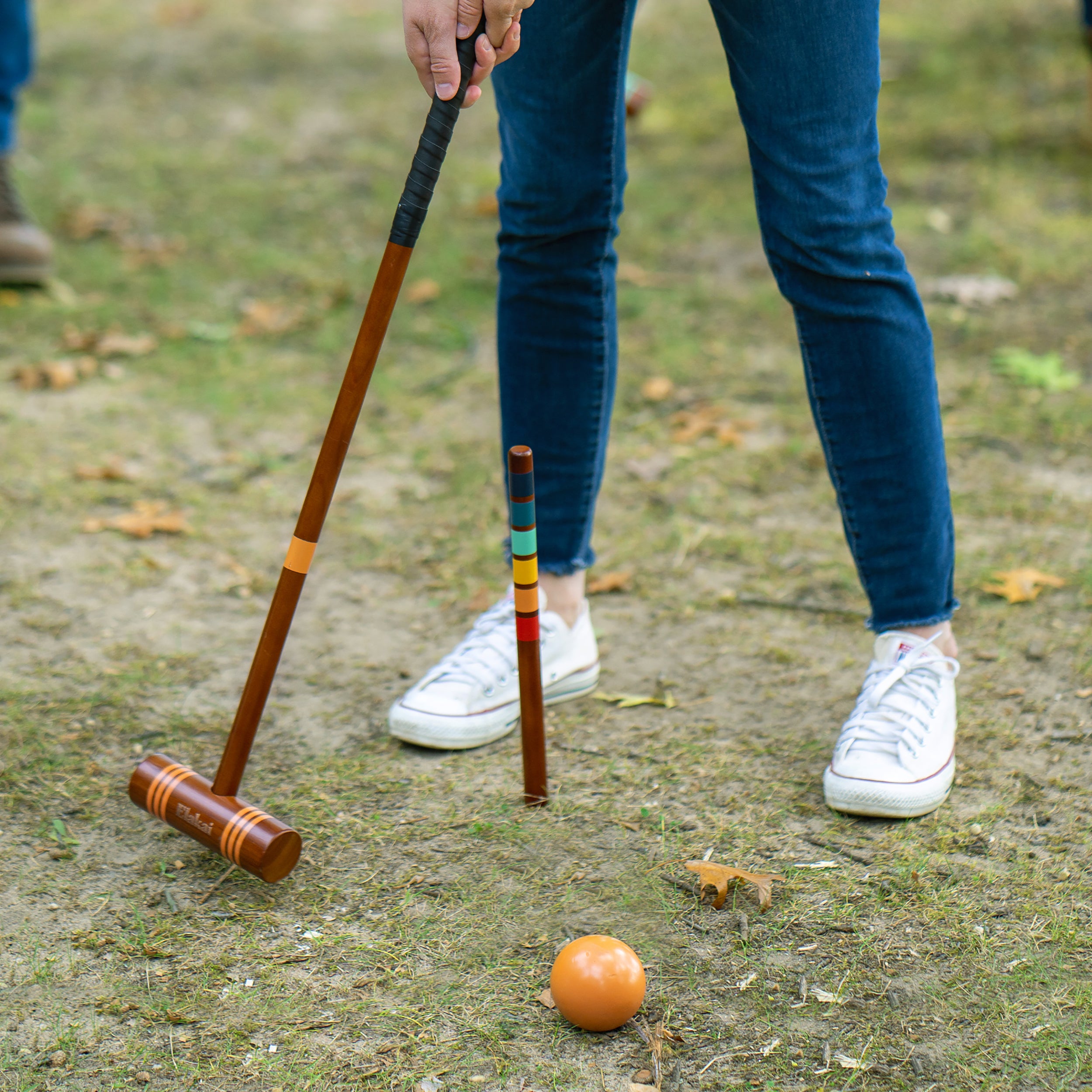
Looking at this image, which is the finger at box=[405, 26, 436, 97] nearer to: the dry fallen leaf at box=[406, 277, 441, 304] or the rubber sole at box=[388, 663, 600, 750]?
the rubber sole at box=[388, 663, 600, 750]

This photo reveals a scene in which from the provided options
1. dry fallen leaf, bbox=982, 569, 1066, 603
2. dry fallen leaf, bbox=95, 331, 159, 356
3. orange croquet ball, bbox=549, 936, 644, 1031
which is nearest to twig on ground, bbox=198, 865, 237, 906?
orange croquet ball, bbox=549, 936, 644, 1031

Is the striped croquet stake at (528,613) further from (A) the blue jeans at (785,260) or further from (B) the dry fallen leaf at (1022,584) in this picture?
(B) the dry fallen leaf at (1022,584)

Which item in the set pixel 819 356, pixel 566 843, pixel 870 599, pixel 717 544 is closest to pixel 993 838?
pixel 870 599

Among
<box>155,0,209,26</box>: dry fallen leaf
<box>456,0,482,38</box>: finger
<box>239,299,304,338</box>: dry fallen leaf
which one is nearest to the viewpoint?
<box>456,0,482,38</box>: finger

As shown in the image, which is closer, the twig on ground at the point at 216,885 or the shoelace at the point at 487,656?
the twig on ground at the point at 216,885

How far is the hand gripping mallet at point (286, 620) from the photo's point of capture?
1721 millimetres

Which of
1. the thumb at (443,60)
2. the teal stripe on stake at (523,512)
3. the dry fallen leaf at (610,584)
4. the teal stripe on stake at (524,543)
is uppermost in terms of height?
the thumb at (443,60)


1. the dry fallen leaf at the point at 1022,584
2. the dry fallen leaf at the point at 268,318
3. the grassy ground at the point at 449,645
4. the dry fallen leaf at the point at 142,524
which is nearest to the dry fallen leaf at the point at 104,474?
the grassy ground at the point at 449,645

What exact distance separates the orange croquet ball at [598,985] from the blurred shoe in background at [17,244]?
3.50 meters

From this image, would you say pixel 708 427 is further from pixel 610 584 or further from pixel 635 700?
pixel 635 700

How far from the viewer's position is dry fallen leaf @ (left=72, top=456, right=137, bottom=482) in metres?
3.13

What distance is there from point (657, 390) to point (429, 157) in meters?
1.94

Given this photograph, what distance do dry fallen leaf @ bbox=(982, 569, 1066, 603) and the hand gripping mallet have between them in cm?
153

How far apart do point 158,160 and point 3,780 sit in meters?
4.12
